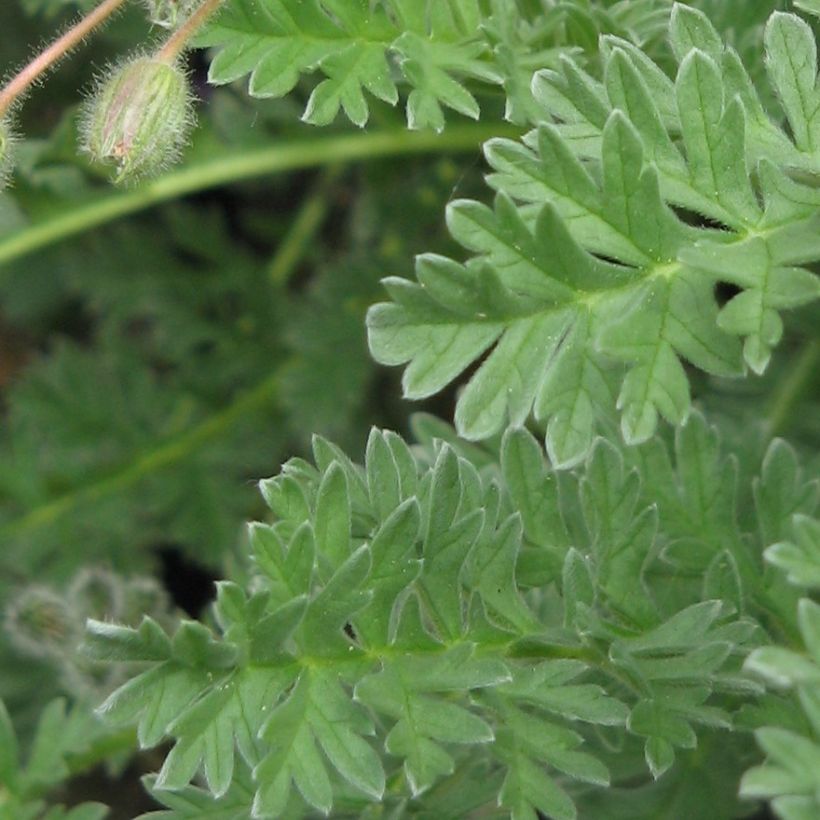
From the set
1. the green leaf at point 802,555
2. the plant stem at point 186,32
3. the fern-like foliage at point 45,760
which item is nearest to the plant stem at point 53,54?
the plant stem at point 186,32

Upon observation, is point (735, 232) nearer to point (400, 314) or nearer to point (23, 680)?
point (400, 314)

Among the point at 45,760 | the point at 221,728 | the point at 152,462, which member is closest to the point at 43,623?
the point at 45,760

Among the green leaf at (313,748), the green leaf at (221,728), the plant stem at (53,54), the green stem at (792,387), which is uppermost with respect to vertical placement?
the plant stem at (53,54)

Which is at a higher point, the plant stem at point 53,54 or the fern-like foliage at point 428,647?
the plant stem at point 53,54

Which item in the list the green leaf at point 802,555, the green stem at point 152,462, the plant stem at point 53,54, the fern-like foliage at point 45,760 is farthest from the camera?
the green stem at point 152,462

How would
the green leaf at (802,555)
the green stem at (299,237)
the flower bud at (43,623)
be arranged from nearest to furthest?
the green leaf at (802,555) → the flower bud at (43,623) → the green stem at (299,237)

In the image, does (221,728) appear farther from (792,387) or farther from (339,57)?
(792,387)

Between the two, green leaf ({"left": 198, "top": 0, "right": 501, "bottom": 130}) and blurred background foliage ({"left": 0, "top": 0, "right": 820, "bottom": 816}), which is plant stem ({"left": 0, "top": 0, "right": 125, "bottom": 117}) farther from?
blurred background foliage ({"left": 0, "top": 0, "right": 820, "bottom": 816})

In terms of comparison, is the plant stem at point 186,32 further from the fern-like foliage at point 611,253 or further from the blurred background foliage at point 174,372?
the blurred background foliage at point 174,372
